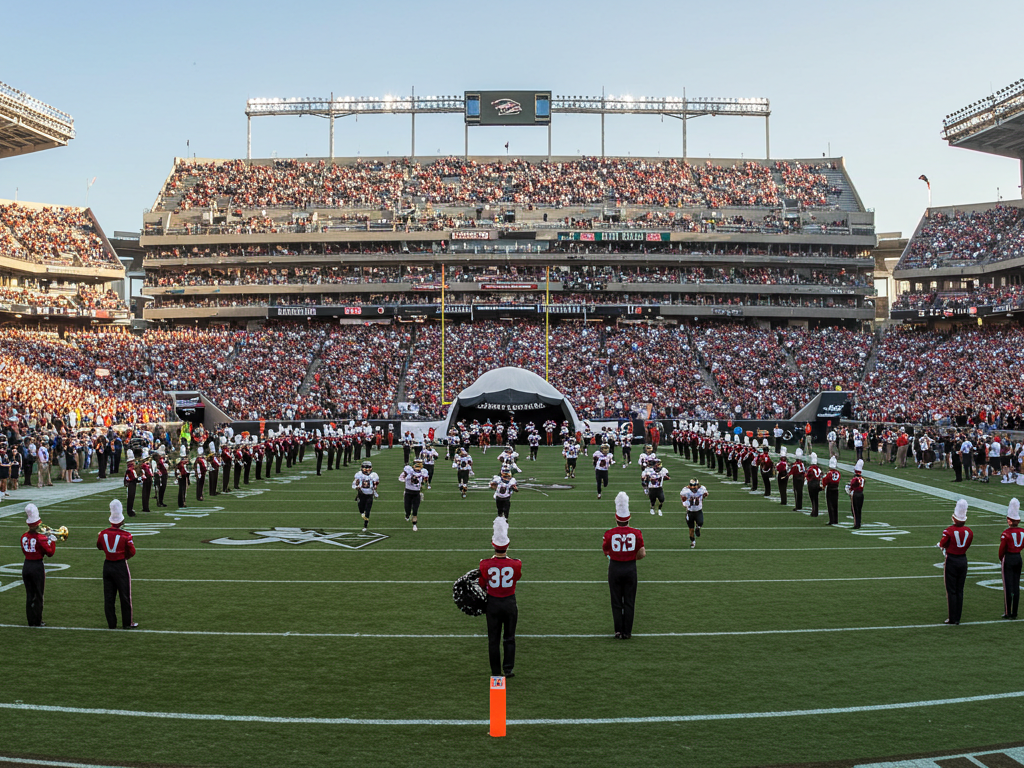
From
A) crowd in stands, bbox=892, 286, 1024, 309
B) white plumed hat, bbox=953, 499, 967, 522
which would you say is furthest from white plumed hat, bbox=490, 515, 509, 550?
crowd in stands, bbox=892, 286, 1024, 309

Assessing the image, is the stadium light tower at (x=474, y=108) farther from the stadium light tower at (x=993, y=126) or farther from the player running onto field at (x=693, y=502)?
the player running onto field at (x=693, y=502)

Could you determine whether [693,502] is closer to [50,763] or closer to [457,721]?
[457,721]

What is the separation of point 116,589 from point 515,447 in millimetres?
28827

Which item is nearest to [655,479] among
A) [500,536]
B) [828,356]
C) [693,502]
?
[693,502]

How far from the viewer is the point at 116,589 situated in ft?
31.0

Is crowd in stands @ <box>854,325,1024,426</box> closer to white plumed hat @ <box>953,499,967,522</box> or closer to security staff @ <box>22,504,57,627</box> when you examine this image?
white plumed hat @ <box>953,499,967,522</box>

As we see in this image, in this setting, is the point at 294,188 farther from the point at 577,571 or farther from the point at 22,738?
the point at 22,738

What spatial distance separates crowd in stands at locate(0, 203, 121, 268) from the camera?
51594 millimetres

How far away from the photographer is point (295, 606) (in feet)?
34.1

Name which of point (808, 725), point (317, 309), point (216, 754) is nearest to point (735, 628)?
point (808, 725)

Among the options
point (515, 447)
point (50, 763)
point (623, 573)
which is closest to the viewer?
point (50, 763)

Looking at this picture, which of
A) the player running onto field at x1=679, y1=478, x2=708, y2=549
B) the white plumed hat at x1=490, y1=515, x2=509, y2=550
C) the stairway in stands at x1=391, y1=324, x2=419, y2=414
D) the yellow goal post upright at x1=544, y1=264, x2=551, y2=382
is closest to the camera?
the white plumed hat at x1=490, y1=515, x2=509, y2=550

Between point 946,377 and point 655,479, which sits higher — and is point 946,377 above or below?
above

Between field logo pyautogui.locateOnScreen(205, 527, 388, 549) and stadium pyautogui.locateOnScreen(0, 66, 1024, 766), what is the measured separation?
0.19m
